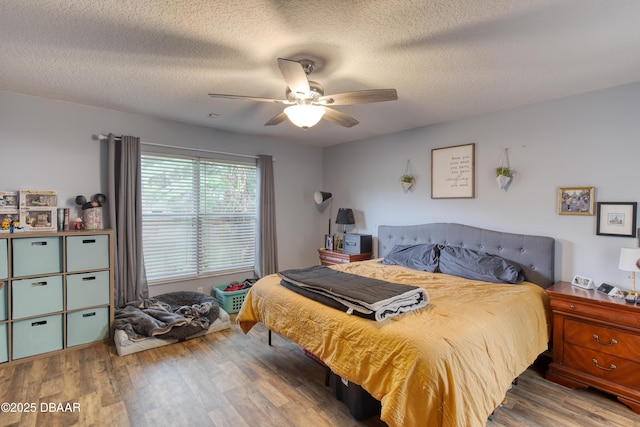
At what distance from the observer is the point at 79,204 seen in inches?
128

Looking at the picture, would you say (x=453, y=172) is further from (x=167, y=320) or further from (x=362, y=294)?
(x=167, y=320)

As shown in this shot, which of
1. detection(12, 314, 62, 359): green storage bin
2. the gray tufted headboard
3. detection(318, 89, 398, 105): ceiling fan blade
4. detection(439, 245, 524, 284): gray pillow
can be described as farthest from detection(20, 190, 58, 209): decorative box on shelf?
detection(439, 245, 524, 284): gray pillow

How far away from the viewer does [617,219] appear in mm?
2586

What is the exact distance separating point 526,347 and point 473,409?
953 millimetres

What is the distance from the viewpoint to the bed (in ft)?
4.99

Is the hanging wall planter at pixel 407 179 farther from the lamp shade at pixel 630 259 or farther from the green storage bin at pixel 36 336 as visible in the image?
the green storage bin at pixel 36 336

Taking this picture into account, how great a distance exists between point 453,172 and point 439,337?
8.21ft

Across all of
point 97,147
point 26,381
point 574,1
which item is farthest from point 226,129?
point 574,1

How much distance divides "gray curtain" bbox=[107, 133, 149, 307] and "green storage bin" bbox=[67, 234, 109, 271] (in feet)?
0.93

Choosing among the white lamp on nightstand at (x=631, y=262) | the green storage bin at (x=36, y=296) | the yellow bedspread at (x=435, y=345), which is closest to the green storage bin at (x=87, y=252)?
the green storage bin at (x=36, y=296)

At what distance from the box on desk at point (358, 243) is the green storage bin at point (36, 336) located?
3364 millimetres

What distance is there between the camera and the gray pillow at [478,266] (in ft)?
9.51

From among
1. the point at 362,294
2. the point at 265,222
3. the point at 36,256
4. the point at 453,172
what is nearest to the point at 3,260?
the point at 36,256

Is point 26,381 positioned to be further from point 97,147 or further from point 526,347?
point 526,347
